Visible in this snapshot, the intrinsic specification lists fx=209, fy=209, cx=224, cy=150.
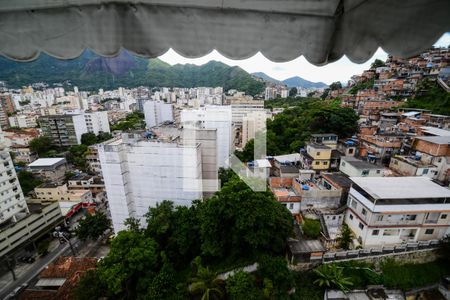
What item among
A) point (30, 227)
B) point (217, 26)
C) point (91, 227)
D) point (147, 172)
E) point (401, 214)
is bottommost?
point (30, 227)

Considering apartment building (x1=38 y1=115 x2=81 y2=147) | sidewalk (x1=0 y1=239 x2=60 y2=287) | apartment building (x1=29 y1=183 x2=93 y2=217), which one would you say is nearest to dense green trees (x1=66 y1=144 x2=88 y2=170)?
apartment building (x1=38 y1=115 x2=81 y2=147)

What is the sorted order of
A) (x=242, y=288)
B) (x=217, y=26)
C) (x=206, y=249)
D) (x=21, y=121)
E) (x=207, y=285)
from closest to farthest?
(x=217, y=26) → (x=242, y=288) → (x=207, y=285) → (x=206, y=249) → (x=21, y=121)

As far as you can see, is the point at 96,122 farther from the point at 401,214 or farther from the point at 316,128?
the point at 401,214

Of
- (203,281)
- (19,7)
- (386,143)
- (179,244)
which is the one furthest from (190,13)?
(386,143)

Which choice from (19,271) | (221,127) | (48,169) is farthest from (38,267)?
(221,127)

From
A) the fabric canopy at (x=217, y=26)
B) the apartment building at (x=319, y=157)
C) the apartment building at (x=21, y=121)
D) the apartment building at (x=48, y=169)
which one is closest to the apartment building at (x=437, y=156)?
the apartment building at (x=319, y=157)

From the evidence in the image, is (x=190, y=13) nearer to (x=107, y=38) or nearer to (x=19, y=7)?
(x=107, y=38)
